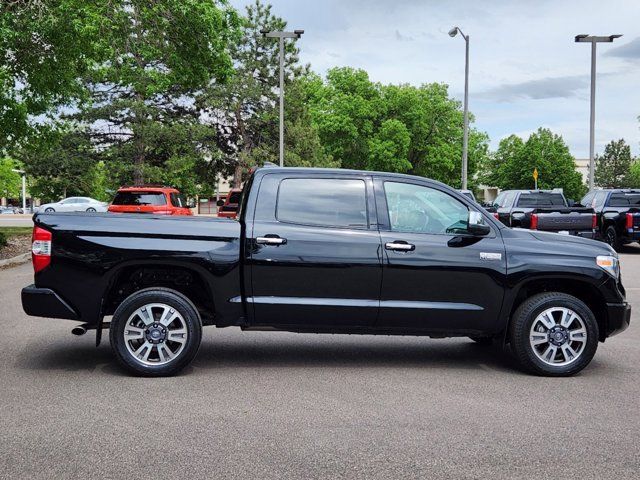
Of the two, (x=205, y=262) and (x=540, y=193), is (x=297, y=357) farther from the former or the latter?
(x=540, y=193)

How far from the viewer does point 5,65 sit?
1745 cm

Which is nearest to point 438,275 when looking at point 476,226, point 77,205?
point 476,226

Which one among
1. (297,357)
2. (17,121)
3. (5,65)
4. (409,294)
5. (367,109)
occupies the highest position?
(367,109)

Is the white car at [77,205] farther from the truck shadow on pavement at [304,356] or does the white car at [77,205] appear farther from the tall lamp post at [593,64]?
the truck shadow on pavement at [304,356]

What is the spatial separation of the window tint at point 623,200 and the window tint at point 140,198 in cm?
1310

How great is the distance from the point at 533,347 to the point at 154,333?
3.27 metres

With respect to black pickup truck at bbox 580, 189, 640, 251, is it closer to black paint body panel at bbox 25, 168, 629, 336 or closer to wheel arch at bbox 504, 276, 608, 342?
wheel arch at bbox 504, 276, 608, 342

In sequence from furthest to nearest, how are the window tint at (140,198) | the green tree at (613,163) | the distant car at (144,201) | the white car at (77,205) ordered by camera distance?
the green tree at (613,163), the white car at (77,205), the window tint at (140,198), the distant car at (144,201)

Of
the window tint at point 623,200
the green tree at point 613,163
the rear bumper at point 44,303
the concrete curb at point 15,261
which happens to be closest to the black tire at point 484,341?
the rear bumper at point 44,303

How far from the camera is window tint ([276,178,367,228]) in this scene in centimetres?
662

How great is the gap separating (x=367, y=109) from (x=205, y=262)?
56.0m

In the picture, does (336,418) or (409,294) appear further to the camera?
(409,294)

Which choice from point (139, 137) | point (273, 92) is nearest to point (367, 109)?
point (273, 92)

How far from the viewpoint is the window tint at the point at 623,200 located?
22281 millimetres
